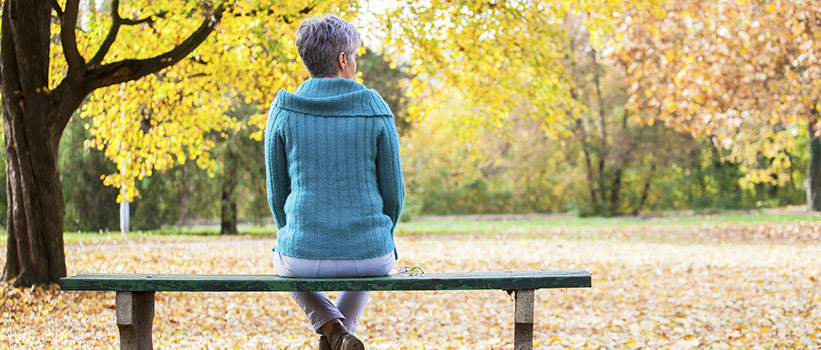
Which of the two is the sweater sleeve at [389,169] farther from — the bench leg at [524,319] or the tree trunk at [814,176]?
the tree trunk at [814,176]

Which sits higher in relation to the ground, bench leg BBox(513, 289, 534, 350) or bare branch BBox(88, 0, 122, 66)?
bare branch BBox(88, 0, 122, 66)

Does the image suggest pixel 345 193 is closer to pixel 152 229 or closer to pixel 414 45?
→ pixel 414 45

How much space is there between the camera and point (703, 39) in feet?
47.9

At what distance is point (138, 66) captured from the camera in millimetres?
7020

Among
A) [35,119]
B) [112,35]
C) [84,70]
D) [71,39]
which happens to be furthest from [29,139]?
[112,35]

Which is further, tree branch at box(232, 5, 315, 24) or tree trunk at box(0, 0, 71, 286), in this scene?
tree branch at box(232, 5, 315, 24)

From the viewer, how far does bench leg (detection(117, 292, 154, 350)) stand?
3158 mm

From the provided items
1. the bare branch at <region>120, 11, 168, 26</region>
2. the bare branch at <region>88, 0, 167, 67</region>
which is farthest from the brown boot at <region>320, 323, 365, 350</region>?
the bare branch at <region>120, 11, 168, 26</region>

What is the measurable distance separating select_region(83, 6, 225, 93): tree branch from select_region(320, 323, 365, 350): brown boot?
15.2 ft


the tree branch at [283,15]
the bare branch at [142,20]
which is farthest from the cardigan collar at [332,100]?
the bare branch at [142,20]

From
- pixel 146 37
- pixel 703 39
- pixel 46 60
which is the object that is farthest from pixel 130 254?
pixel 703 39

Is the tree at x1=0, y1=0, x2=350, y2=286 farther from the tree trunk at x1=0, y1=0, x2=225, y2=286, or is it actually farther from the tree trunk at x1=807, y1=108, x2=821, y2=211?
the tree trunk at x1=807, y1=108, x2=821, y2=211

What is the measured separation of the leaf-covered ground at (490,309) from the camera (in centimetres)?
566

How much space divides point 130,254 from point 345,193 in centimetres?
914
